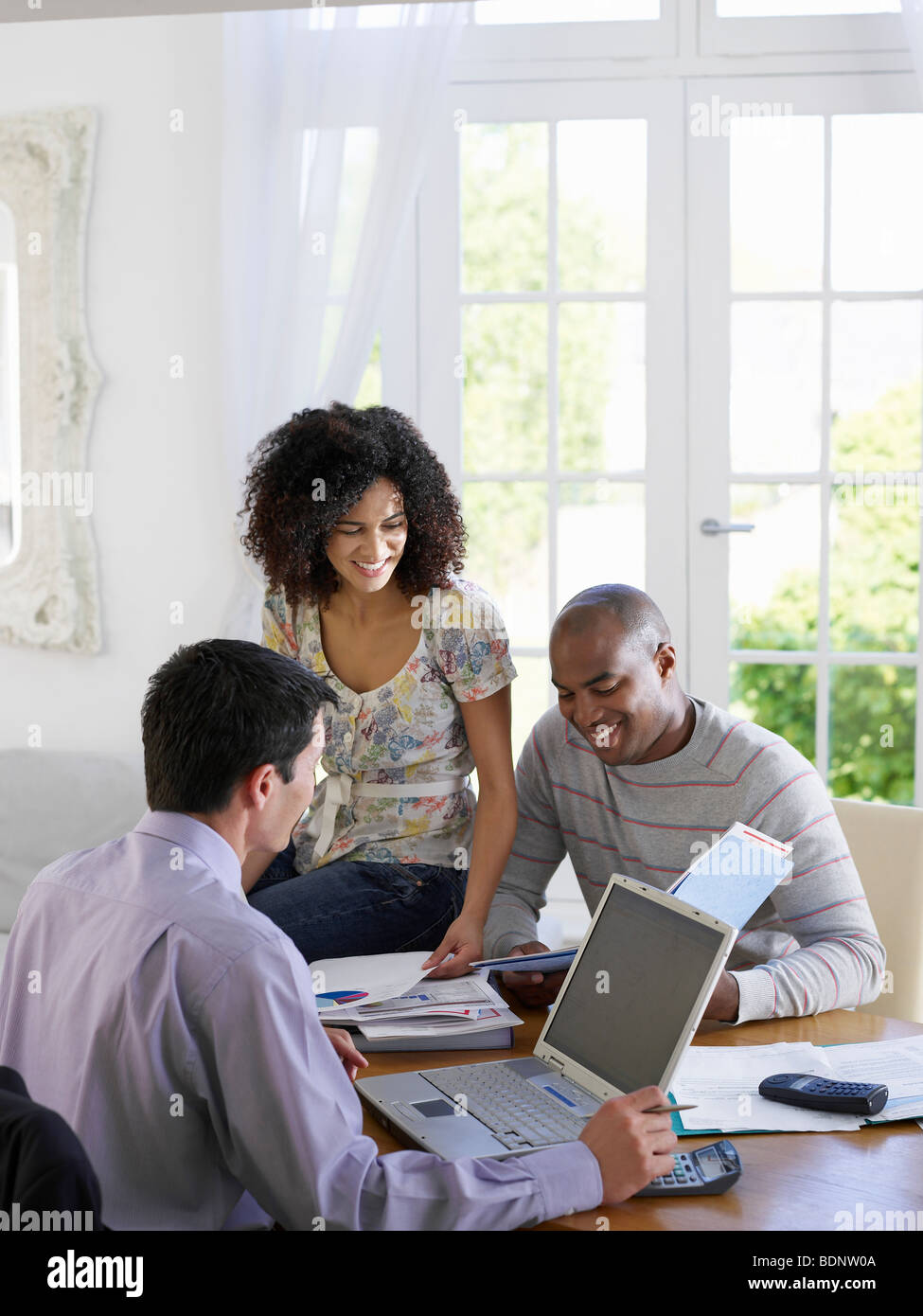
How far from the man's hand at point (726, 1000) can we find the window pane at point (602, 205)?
2.13 meters

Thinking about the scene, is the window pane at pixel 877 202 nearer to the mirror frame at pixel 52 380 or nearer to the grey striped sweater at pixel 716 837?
the grey striped sweater at pixel 716 837

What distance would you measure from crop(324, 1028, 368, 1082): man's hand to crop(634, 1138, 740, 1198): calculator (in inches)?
13.7

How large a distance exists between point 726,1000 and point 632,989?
249 millimetres

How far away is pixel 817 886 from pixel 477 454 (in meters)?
1.88

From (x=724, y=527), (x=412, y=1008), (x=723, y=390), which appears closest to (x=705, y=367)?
(x=723, y=390)

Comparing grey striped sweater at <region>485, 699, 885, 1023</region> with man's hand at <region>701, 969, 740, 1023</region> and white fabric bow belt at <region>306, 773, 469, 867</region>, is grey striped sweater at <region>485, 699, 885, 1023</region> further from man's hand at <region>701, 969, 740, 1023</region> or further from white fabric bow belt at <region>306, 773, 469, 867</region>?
white fabric bow belt at <region>306, 773, 469, 867</region>

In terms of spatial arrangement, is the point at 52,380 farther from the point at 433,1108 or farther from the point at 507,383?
the point at 433,1108

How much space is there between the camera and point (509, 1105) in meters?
1.31

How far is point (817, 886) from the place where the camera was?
1.69 m

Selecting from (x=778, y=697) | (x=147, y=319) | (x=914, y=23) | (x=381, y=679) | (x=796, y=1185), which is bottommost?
(x=796, y=1185)

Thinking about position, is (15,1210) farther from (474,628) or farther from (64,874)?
(474,628)

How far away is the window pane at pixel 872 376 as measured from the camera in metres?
3.15
